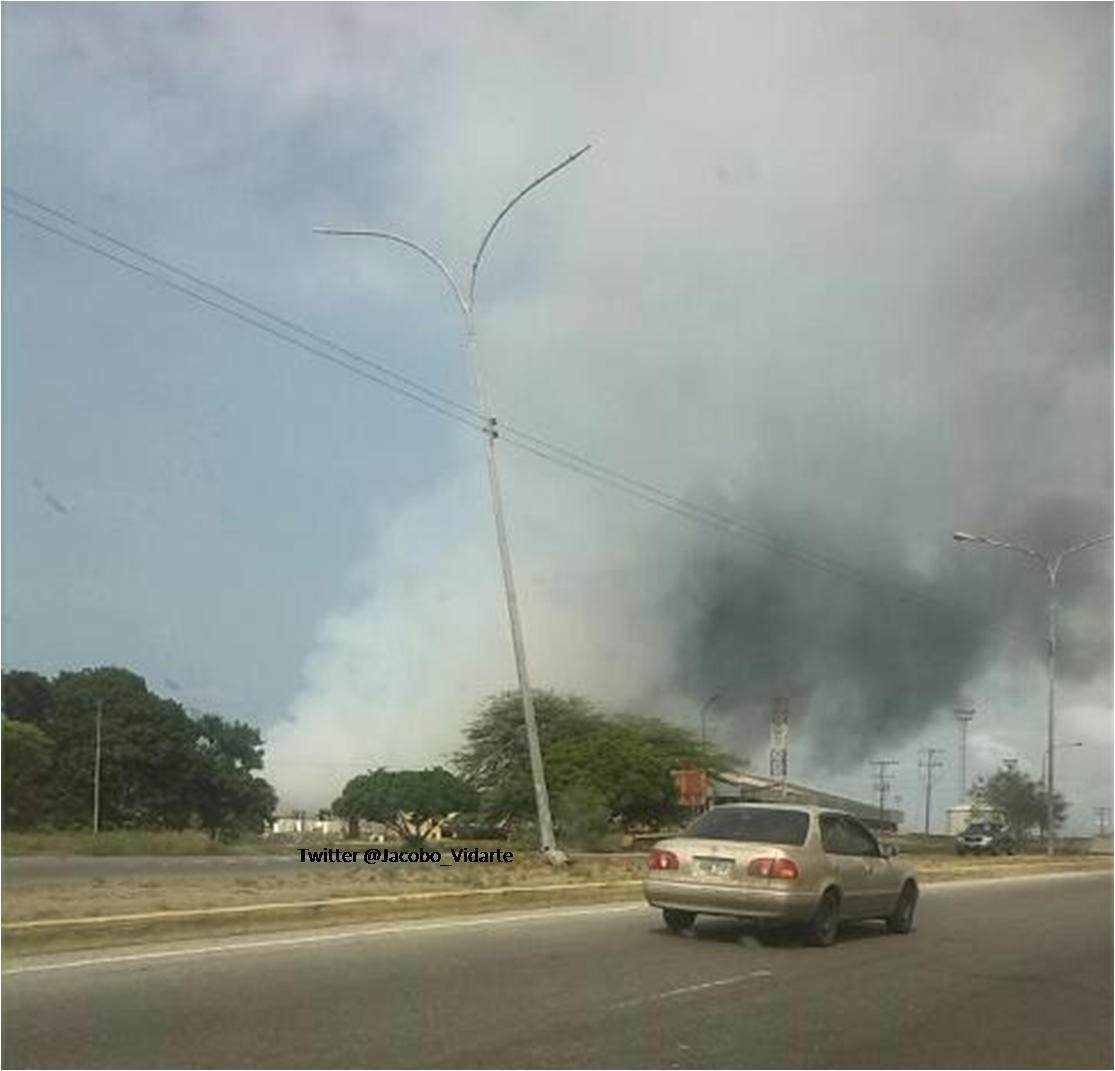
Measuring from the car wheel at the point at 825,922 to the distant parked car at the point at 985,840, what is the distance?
4932 cm

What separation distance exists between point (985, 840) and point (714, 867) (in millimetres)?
57462

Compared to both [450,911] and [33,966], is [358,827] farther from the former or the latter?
[33,966]

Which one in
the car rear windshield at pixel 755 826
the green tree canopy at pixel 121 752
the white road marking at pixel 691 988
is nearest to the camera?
the white road marking at pixel 691 988

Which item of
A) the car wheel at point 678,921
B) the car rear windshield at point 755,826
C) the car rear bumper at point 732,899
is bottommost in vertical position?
the car wheel at point 678,921

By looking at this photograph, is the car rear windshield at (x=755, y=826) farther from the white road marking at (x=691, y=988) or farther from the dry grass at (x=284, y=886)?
the dry grass at (x=284, y=886)

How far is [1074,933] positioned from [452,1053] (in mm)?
12280

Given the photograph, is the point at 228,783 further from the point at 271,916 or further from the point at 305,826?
the point at 271,916

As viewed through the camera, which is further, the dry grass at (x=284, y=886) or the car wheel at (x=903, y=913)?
the car wheel at (x=903, y=913)

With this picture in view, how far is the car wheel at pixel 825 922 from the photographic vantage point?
15914 millimetres

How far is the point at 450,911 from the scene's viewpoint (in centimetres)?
1881

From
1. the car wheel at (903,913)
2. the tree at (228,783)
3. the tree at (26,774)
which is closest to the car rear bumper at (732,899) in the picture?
the car wheel at (903,913)

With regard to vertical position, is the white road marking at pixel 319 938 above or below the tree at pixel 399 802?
below

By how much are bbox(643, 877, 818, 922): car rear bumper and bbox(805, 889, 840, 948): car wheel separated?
0.58 ft

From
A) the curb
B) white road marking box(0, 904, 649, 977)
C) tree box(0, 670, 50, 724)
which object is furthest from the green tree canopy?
white road marking box(0, 904, 649, 977)
